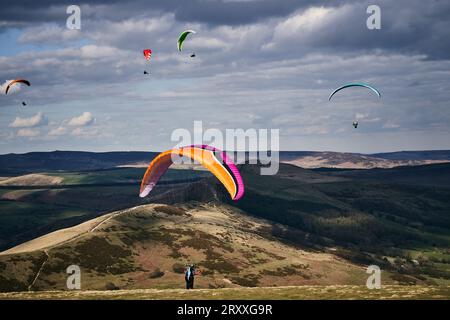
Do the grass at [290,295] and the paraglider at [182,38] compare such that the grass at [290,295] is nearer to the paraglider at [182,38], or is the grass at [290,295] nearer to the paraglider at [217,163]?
the paraglider at [217,163]

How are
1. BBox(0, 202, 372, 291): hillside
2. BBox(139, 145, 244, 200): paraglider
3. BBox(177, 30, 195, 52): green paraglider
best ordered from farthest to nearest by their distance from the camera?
BBox(0, 202, 372, 291): hillside < BBox(177, 30, 195, 52): green paraglider < BBox(139, 145, 244, 200): paraglider

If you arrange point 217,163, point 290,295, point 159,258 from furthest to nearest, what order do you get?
point 159,258 < point 217,163 < point 290,295

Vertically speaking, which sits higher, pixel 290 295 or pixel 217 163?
pixel 217 163

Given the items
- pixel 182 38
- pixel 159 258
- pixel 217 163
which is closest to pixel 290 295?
pixel 217 163

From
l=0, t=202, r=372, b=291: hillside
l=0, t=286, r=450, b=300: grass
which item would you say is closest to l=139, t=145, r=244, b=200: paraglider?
l=0, t=286, r=450, b=300: grass

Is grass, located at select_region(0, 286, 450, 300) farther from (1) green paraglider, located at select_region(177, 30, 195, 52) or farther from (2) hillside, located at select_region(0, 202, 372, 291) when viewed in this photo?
(2) hillside, located at select_region(0, 202, 372, 291)

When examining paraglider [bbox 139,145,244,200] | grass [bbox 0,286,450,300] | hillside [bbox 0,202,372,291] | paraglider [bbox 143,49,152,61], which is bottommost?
hillside [bbox 0,202,372,291]

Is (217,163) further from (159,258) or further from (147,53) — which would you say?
(159,258)

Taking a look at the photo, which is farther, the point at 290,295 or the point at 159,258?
the point at 159,258

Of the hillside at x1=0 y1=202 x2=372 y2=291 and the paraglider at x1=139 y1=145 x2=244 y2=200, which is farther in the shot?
the hillside at x1=0 y1=202 x2=372 y2=291
